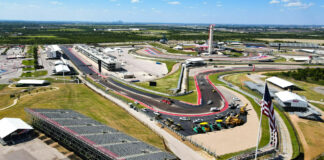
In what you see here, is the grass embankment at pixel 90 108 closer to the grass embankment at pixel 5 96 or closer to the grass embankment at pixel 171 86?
the grass embankment at pixel 5 96

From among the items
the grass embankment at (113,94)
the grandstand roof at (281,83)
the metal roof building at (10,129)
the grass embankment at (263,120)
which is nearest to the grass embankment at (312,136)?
the grass embankment at (263,120)

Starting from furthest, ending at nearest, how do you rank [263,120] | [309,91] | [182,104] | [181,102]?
[309,91], [181,102], [182,104], [263,120]

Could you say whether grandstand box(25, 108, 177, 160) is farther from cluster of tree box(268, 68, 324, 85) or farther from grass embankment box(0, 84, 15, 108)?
cluster of tree box(268, 68, 324, 85)

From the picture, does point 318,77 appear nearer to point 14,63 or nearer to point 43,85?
point 43,85

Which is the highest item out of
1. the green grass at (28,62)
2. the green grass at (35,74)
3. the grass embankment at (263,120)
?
the green grass at (28,62)

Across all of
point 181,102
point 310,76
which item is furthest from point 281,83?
point 181,102

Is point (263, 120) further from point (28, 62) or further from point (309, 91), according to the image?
point (28, 62)

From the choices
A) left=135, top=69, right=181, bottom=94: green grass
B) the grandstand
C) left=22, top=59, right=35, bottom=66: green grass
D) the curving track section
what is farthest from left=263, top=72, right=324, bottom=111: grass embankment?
left=22, top=59, right=35, bottom=66: green grass
